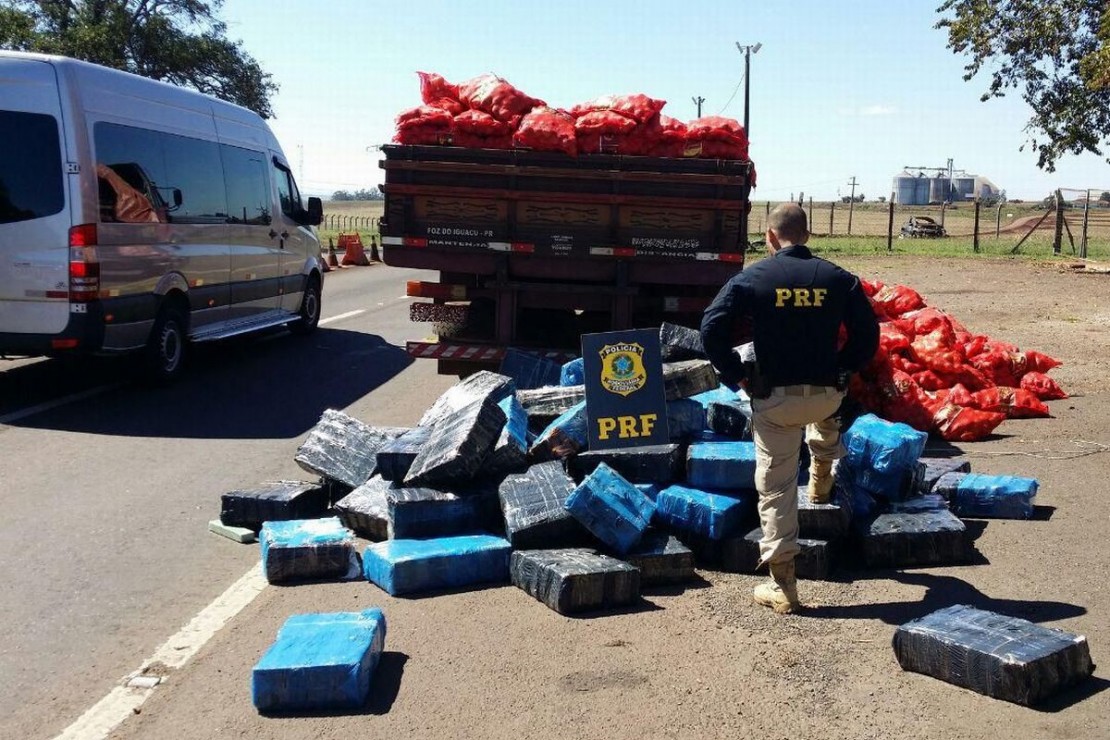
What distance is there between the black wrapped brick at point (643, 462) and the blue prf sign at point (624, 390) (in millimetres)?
164

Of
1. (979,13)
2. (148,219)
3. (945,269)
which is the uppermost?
(979,13)

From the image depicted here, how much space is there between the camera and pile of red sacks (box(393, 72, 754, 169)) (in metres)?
10.1

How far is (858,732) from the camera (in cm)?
426

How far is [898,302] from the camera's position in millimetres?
11867

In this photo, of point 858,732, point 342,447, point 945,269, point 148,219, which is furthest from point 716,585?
point 945,269

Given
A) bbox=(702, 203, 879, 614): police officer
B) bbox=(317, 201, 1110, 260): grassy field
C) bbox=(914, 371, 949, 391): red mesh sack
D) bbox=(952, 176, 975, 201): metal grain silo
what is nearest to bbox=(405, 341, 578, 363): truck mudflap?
bbox=(914, 371, 949, 391): red mesh sack

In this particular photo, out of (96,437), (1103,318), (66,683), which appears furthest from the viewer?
(1103,318)

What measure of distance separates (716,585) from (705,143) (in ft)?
17.5

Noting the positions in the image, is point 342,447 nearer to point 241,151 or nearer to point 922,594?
point 922,594

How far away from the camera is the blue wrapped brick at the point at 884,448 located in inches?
263

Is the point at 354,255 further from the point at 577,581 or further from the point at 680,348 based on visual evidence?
the point at 577,581

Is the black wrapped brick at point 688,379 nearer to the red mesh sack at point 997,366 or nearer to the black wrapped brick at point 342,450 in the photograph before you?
the black wrapped brick at point 342,450

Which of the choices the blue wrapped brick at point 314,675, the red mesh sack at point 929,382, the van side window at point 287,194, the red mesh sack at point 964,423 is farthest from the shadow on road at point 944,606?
the van side window at point 287,194

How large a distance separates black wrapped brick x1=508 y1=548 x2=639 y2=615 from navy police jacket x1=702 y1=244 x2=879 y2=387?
1.10m
